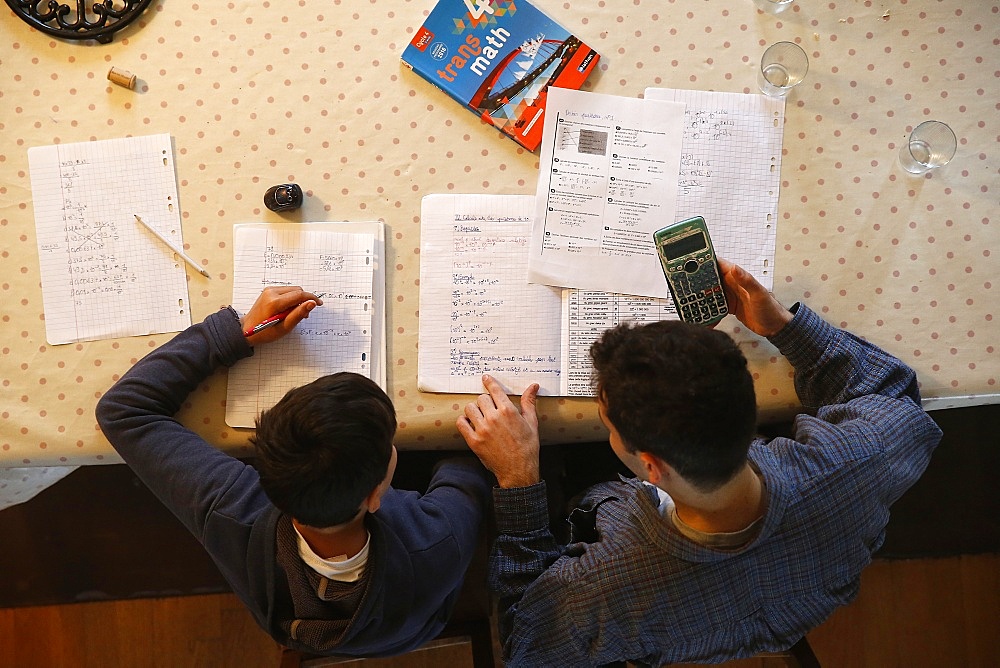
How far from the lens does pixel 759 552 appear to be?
2.81ft

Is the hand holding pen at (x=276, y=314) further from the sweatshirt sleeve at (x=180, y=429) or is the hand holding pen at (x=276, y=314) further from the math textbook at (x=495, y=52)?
the math textbook at (x=495, y=52)

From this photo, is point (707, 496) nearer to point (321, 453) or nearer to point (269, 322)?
point (321, 453)

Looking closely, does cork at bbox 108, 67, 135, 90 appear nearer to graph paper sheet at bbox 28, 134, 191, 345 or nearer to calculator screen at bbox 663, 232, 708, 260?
graph paper sheet at bbox 28, 134, 191, 345

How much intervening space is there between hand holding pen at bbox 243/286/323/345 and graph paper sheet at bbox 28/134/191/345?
0.40 feet

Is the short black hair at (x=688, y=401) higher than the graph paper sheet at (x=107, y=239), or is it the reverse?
the graph paper sheet at (x=107, y=239)

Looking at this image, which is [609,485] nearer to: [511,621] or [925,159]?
[511,621]

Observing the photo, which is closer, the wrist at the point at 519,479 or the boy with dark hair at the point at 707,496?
the boy with dark hair at the point at 707,496

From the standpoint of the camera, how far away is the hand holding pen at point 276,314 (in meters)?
0.93

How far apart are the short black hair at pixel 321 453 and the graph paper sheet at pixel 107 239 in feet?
1.16

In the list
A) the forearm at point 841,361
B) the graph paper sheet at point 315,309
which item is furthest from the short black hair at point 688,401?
the graph paper sheet at point 315,309

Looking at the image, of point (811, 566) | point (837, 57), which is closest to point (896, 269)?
point (837, 57)

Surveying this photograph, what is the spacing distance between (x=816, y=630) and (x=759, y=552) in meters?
0.75

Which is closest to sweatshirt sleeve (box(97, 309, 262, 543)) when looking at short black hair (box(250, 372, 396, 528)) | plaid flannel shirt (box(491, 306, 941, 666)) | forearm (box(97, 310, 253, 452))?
forearm (box(97, 310, 253, 452))

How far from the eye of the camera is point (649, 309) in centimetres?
99
